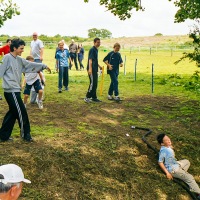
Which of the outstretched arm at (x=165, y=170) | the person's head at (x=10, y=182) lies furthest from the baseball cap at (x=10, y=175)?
the outstretched arm at (x=165, y=170)

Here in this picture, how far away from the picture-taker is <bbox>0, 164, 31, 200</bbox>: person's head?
8.67 feet

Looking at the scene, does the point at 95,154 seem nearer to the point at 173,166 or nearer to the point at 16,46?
the point at 173,166

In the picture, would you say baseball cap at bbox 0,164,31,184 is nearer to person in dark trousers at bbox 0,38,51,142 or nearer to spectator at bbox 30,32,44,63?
person in dark trousers at bbox 0,38,51,142

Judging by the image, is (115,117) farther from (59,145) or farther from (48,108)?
(59,145)

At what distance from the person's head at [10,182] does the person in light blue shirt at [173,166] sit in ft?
16.4

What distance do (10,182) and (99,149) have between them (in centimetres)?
493

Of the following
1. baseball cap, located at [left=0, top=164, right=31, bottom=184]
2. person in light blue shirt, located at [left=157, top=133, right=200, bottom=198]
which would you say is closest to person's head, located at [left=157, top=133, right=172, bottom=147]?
person in light blue shirt, located at [left=157, top=133, right=200, bottom=198]

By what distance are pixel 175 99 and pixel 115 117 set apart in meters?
3.95

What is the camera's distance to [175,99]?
1318cm

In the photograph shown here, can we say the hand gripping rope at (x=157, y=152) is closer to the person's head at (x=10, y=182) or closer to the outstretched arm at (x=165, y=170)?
the outstretched arm at (x=165, y=170)

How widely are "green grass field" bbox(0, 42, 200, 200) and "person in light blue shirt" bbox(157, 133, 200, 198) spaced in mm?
185

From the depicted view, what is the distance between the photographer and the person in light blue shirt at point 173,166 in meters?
7.20

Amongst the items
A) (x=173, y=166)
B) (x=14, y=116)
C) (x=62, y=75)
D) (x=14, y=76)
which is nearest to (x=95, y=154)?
(x=173, y=166)

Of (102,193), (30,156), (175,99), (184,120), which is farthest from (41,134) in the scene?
(175,99)
